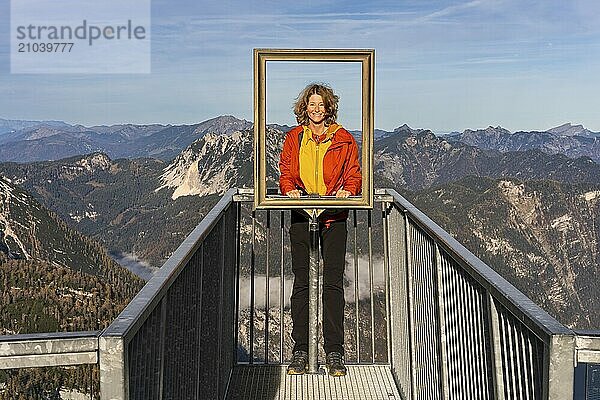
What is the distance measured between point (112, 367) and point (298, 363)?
305cm

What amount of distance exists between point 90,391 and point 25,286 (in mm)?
43425

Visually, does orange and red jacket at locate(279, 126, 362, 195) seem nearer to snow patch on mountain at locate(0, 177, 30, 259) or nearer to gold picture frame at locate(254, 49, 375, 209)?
gold picture frame at locate(254, 49, 375, 209)

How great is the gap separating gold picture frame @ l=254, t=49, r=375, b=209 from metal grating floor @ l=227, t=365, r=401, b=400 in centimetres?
109

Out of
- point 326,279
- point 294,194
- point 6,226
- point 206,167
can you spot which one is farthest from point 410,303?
point 206,167

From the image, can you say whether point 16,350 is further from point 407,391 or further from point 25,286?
point 25,286

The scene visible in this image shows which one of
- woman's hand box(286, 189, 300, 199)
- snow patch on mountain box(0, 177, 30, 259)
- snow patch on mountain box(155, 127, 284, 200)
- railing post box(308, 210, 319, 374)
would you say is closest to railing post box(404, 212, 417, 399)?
railing post box(308, 210, 319, 374)

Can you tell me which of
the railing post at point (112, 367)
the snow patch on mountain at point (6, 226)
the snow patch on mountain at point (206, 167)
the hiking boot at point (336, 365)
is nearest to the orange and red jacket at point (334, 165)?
the hiking boot at point (336, 365)

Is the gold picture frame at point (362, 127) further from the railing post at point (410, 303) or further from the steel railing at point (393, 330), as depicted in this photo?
the railing post at point (410, 303)

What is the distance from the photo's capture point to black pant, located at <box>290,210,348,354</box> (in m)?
4.50

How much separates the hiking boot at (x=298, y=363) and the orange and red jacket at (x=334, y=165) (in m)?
1.05

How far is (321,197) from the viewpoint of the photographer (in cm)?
416

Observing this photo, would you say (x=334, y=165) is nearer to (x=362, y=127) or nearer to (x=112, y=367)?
(x=362, y=127)

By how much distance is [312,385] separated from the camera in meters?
4.63

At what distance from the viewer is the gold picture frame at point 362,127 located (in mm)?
4023
